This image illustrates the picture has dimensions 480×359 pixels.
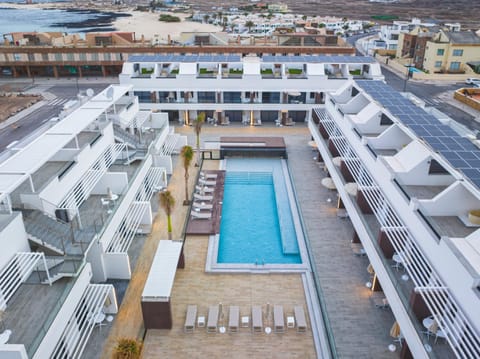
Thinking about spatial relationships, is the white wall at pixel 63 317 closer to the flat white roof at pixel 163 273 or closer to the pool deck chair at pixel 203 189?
the flat white roof at pixel 163 273

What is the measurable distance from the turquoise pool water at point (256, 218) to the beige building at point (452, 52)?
187ft

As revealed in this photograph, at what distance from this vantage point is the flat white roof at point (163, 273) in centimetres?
2075

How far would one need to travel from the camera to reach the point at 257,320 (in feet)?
69.4

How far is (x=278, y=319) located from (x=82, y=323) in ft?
34.8

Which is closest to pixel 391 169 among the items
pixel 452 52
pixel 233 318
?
pixel 233 318

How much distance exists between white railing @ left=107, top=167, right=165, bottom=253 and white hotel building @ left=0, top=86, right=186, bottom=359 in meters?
0.07

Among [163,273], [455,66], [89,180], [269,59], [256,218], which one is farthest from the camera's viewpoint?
[455,66]

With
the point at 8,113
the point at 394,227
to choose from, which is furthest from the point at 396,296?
the point at 8,113

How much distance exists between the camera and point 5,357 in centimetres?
1462

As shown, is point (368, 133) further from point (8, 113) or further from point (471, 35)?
point (471, 35)

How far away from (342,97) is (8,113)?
152 feet

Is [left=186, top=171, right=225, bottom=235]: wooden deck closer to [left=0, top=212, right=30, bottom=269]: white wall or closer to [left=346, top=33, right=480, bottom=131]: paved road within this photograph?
[left=0, top=212, right=30, bottom=269]: white wall

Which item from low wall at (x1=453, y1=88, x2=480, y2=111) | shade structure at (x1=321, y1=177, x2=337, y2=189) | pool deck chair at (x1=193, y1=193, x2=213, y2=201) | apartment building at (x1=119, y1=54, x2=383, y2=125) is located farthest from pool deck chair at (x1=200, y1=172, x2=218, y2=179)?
low wall at (x1=453, y1=88, x2=480, y2=111)

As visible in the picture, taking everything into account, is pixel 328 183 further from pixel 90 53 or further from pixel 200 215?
pixel 90 53
